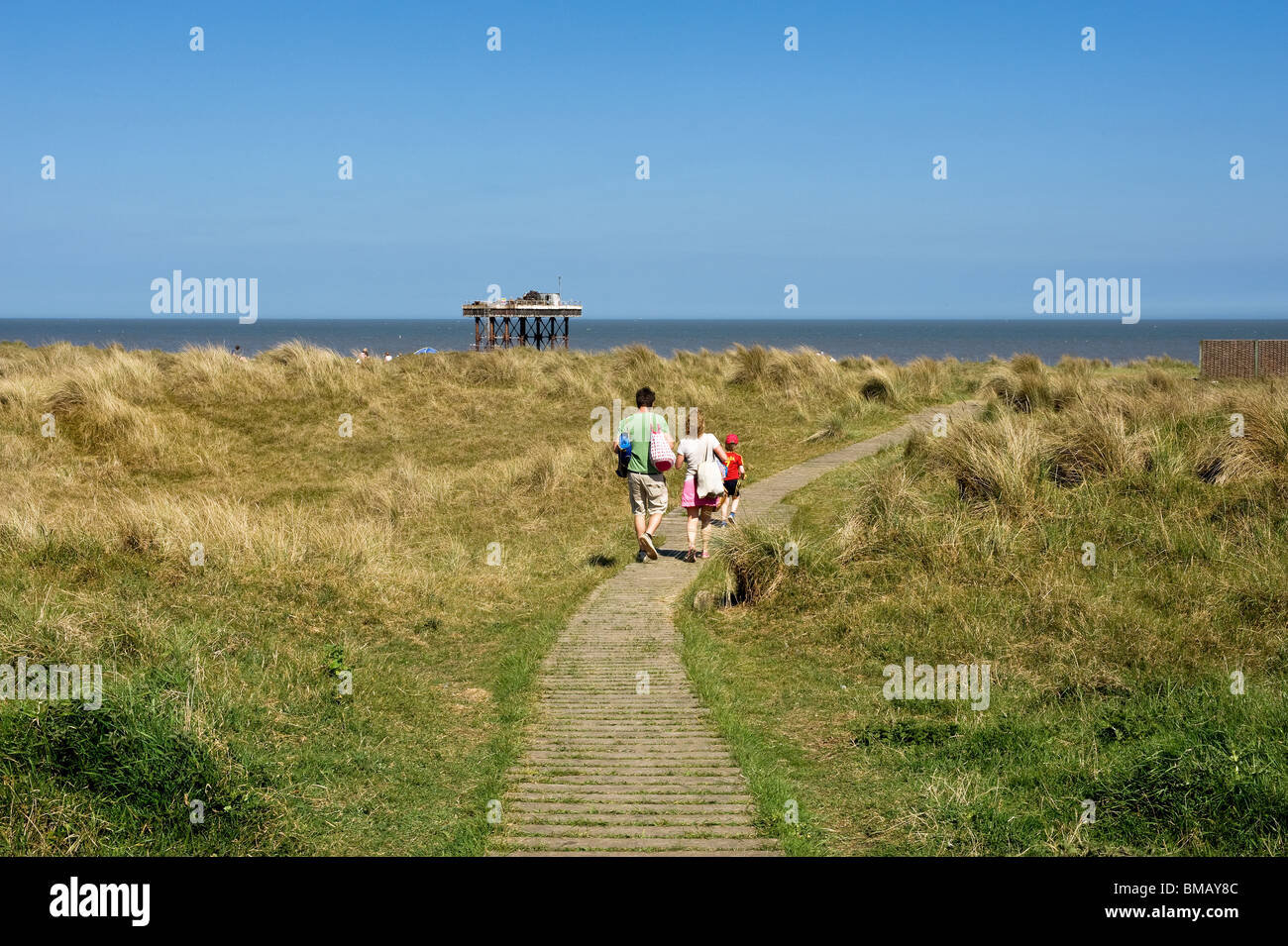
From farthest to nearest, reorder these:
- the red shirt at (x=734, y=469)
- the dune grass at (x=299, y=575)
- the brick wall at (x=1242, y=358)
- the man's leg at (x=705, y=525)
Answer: the brick wall at (x=1242, y=358) < the red shirt at (x=734, y=469) < the man's leg at (x=705, y=525) < the dune grass at (x=299, y=575)

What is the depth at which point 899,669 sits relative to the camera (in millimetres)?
8062

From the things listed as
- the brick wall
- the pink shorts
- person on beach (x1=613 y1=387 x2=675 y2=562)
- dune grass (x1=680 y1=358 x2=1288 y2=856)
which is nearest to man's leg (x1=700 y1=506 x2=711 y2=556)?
the pink shorts

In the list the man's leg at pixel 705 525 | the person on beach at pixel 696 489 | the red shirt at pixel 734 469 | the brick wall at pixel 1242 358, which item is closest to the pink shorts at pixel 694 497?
the person on beach at pixel 696 489

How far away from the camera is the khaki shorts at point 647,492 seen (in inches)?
469

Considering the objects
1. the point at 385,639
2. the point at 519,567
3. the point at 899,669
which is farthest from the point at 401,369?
the point at 899,669

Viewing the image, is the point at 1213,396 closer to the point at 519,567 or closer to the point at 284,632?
the point at 519,567

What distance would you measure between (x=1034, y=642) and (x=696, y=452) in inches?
189

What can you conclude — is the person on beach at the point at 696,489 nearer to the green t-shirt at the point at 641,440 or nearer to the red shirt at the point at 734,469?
the green t-shirt at the point at 641,440

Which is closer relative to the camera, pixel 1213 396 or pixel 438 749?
pixel 438 749

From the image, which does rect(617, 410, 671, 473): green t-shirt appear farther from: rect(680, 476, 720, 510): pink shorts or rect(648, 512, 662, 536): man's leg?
rect(648, 512, 662, 536): man's leg

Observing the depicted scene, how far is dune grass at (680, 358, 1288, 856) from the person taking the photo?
17.5 feet

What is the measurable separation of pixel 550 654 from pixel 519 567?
132 inches

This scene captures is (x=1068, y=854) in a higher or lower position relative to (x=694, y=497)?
lower

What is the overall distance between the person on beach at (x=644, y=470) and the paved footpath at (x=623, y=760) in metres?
1.82
